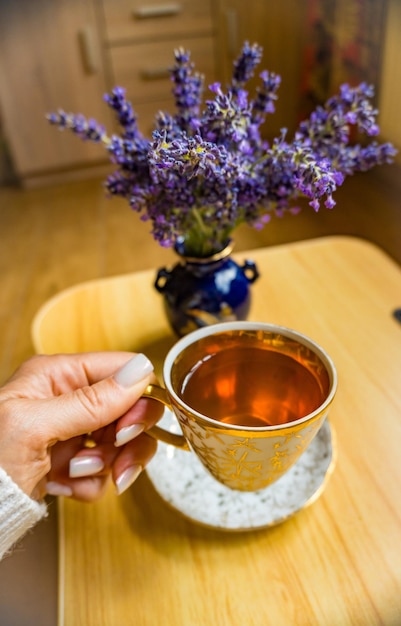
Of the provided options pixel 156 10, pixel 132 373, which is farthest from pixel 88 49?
pixel 132 373

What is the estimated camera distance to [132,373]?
1.61 ft

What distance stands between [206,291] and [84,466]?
26 centimetres

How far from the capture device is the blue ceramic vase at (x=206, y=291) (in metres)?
0.67

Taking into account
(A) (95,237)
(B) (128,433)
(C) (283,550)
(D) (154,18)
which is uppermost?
(D) (154,18)

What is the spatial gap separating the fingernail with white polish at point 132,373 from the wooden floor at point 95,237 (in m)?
1.30

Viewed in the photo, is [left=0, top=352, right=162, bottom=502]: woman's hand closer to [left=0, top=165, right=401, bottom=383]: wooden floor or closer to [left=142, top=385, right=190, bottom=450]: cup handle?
[left=142, top=385, right=190, bottom=450]: cup handle

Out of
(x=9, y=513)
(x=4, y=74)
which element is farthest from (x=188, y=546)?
(x=4, y=74)

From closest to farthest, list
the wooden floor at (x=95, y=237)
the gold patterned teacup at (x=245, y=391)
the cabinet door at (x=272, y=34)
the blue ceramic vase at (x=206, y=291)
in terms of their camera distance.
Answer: the gold patterned teacup at (x=245, y=391), the blue ceramic vase at (x=206, y=291), the wooden floor at (x=95, y=237), the cabinet door at (x=272, y=34)

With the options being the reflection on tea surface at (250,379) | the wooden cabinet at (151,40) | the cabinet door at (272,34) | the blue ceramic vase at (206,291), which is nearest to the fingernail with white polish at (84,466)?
the reflection on tea surface at (250,379)

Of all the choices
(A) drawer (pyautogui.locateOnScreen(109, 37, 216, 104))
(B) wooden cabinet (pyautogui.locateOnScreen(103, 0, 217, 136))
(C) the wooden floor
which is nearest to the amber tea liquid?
(C) the wooden floor

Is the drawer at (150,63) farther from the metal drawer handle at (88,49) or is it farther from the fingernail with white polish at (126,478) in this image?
the fingernail with white polish at (126,478)

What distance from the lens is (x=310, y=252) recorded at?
0.93 metres

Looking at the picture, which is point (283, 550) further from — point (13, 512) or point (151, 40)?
point (151, 40)

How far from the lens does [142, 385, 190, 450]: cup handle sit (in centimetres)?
49
